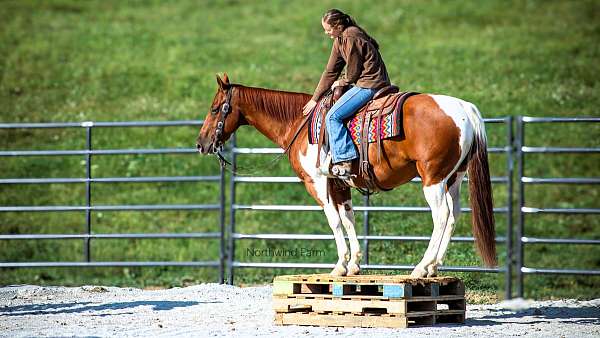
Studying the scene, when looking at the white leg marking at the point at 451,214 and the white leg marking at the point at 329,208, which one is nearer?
the white leg marking at the point at 451,214

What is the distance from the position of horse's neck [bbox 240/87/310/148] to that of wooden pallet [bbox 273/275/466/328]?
4.65ft

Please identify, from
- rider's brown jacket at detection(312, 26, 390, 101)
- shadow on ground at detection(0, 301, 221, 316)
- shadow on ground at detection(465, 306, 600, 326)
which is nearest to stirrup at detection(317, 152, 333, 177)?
rider's brown jacket at detection(312, 26, 390, 101)

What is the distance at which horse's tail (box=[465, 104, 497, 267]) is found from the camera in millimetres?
7703

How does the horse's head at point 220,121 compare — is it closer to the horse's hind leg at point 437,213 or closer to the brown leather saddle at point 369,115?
the brown leather saddle at point 369,115

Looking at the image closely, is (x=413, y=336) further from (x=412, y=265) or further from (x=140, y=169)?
(x=140, y=169)

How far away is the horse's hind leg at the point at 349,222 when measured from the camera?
8156mm

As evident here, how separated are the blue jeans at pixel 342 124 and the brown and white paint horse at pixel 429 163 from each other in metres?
0.22

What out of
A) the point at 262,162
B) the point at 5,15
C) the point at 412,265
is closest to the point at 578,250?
the point at 412,265

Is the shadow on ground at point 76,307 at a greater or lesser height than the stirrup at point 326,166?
lesser

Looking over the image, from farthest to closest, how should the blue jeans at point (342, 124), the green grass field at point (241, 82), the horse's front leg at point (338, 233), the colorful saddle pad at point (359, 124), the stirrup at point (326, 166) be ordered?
1. the green grass field at point (241, 82)
2. the horse's front leg at point (338, 233)
3. the stirrup at point (326, 166)
4. the blue jeans at point (342, 124)
5. the colorful saddle pad at point (359, 124)

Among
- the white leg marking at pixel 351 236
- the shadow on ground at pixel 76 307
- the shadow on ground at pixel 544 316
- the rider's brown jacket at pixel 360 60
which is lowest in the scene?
the shadow on ground at pixel 76 307

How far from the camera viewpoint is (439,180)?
7.55 metres

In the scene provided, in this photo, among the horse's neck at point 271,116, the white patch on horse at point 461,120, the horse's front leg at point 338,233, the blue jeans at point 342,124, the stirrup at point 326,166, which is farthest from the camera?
the horse's neck at point 271,116

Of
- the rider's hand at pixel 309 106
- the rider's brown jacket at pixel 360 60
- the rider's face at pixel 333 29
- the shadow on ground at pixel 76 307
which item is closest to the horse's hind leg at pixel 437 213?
the rider's brown jacket at pixel 360 60
